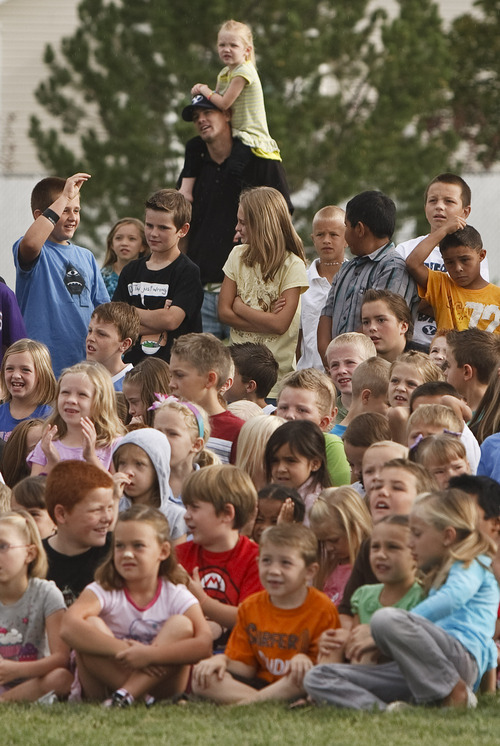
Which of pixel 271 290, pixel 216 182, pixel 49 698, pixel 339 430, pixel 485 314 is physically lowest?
pixel 49 698

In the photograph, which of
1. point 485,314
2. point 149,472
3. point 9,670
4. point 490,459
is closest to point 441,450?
point 490,459

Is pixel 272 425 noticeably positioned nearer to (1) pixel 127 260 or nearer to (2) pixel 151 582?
(2) pixel 151 582

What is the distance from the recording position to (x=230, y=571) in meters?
6.59

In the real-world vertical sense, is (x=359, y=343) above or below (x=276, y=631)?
above

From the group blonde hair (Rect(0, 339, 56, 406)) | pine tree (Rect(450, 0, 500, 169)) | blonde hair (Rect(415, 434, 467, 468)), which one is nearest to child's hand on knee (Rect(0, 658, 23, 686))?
blonde hair (Rect(415, 434, 467, 468))

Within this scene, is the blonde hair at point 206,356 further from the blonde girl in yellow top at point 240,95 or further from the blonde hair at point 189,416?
the blonde girl in yellow top at point 240,95

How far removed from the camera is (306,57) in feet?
70.2

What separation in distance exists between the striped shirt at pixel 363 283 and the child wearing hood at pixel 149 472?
9.52 feet

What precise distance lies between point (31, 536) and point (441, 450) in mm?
1978

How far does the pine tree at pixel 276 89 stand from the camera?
2133cm

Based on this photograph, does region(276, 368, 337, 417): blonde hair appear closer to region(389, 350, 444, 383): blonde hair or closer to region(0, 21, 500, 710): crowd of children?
region(0, 21, 500, 710): crowd of children

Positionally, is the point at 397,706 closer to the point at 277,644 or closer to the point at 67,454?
the point at 277,644

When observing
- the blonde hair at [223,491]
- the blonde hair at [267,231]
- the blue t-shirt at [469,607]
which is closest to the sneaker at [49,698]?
the blonde hair at [223,491]

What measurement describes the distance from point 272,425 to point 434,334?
254cm
